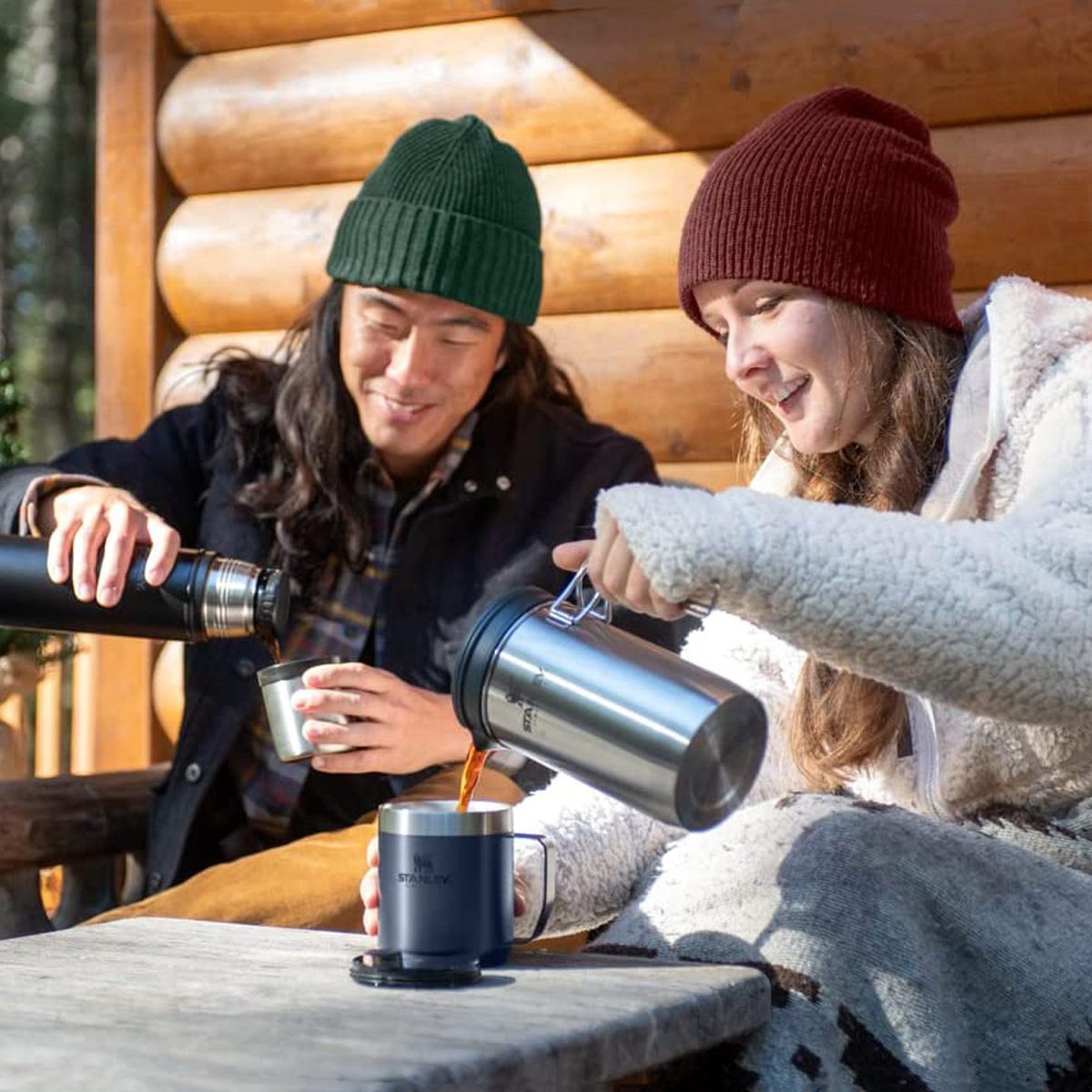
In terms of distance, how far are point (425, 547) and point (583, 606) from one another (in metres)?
1.20

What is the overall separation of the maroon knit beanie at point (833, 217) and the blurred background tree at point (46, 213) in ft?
37.9

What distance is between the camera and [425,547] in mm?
2824

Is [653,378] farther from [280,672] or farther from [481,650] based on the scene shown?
[481,650]

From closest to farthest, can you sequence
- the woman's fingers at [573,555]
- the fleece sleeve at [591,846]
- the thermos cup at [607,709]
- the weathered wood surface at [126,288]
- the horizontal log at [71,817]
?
the thermos cup at [607,709] → the woman's fingers at [573,555] → the fleece sleeve at [591,846] → the horizontal log at [71,817] → the weathered wood surface at [126,288]

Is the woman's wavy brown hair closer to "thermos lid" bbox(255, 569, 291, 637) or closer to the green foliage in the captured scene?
"thermos lid" bbox(255, 569, 291, 637)

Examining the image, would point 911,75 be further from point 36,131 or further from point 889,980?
point 36,131

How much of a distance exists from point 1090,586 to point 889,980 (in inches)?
15.2

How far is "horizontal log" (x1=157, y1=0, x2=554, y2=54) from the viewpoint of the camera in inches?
134

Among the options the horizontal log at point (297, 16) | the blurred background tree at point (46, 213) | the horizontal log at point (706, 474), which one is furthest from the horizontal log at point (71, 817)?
the blurred background tree at point (46, 213)

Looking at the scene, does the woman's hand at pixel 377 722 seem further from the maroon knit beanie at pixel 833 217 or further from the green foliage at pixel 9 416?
the green foliage at pixel 9 416

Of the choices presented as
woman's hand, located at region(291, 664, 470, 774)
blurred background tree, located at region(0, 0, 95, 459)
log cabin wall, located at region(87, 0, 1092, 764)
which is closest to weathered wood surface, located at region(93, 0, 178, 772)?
log cabin wall, located at region(87, 0, 1092, 764)

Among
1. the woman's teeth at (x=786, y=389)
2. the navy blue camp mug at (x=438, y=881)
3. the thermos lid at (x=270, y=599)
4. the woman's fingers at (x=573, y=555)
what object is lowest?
the thermos lid at (x=270, y=599)

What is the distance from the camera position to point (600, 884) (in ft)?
6.24

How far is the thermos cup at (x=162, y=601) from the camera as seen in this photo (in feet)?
7.22
